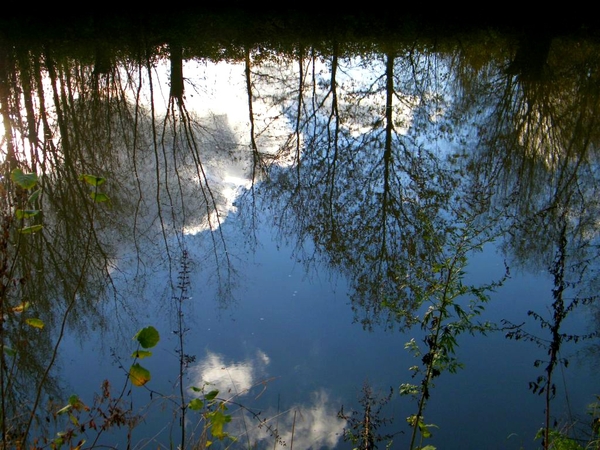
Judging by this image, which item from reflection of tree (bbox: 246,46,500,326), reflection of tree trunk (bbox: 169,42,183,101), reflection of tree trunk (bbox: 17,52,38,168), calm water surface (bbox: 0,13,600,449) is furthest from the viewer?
reflection of tree trunk (bbox: 169,42,183,101)

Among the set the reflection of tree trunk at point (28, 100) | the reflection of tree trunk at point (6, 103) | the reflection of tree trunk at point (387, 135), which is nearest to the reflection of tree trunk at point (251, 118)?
the reflection of tree trunk at point (387, 135)

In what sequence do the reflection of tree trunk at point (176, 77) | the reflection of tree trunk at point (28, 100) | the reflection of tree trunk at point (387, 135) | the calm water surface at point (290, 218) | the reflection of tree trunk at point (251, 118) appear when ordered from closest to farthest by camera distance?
1. the calm water surface at point (290, 218)
2. the reflection of tree trunk at point (387, 135)
3. the reflection of tree trunk at point (28, 100)
4. the reflection of tree trunk at point (251, 118)
5. the reflection of tree trunk at point (176, 77)

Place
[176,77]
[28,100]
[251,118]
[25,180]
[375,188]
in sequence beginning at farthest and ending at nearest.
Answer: [176,77] < [251,118] < [28,100] < [375,188] < [25,180]

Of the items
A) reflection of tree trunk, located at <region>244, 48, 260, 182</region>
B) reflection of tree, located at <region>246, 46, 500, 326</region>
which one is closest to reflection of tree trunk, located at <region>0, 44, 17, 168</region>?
reflection of tree trunk, located at <region>244, 48, 260, 182</region>

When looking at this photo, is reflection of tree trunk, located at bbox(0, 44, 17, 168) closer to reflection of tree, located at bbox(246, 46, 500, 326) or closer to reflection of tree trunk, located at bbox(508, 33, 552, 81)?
reflection of tree, located at bbox(246, 46, 500, 326)

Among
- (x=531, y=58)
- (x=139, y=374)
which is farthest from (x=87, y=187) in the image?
(x=531, y=58)

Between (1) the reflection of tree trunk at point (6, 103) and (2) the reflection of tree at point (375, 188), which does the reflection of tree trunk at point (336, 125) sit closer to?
(2) the reflection of tree at point (375, 188)

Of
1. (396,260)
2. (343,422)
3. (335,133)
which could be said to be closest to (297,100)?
(335,133)

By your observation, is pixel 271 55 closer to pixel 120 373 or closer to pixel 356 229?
pixel 356 229

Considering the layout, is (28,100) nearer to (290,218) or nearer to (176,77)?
(176,77)

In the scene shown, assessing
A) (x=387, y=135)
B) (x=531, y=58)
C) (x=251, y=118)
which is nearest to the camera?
(x=387, y=135)

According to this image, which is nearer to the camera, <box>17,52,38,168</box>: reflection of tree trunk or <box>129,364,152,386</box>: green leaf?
<box>129,364,152,386</box>: green leaf

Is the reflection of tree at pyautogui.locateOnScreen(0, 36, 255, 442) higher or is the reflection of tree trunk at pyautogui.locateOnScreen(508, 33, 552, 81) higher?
the reflection of tree trunk at pyautogui.locateOnScreen(508, 33, 552, 81)

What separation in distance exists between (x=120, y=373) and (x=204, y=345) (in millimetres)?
558
